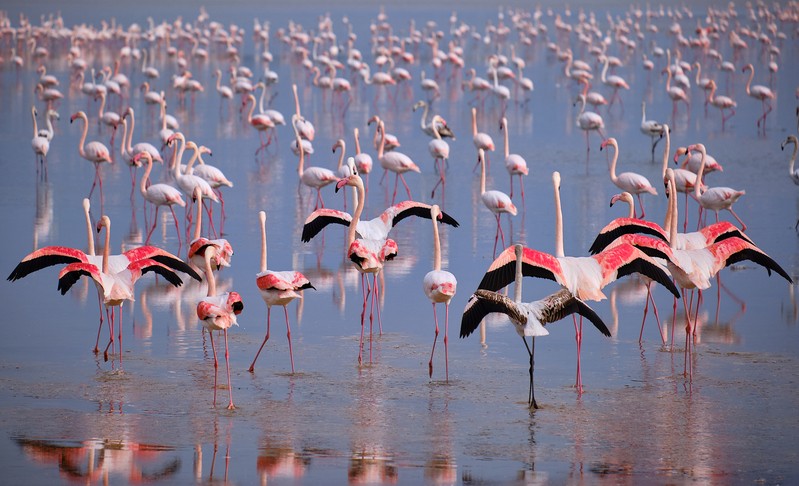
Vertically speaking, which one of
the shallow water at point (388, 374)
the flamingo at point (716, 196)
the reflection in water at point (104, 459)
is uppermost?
the flamingo at point (716, 196)

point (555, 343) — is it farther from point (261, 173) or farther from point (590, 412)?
point (261, 173)

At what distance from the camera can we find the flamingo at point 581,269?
304 inches

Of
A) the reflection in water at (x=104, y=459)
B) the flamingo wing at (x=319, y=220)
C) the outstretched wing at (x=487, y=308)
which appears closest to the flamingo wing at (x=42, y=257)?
the reflection in water at (x=104, y=459)

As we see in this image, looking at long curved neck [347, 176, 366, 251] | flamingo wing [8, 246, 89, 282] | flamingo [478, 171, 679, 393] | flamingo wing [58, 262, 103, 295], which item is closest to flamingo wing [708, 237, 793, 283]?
flamingo [478, 171, 679, 393]

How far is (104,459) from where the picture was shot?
20.5 ft

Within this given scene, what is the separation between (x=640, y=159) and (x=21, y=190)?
8.75 metres

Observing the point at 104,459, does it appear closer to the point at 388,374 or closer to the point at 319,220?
the point at 388,374

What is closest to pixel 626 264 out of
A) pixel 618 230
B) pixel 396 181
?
pixel 618 230

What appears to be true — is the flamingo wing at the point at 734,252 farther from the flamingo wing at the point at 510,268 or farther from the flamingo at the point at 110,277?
the flamingo at the point at 110,277

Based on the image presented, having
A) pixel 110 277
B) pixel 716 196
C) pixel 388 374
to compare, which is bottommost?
pixel 388 374

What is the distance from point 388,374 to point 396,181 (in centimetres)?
692

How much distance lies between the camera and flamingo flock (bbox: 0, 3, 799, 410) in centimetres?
783

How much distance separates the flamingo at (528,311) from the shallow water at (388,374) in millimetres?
489

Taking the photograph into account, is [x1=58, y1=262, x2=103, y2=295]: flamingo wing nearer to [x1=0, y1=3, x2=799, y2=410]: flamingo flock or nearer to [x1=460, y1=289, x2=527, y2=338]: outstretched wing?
[x1=0, y1=3, x2=799, y2=410]: flamingo flock
